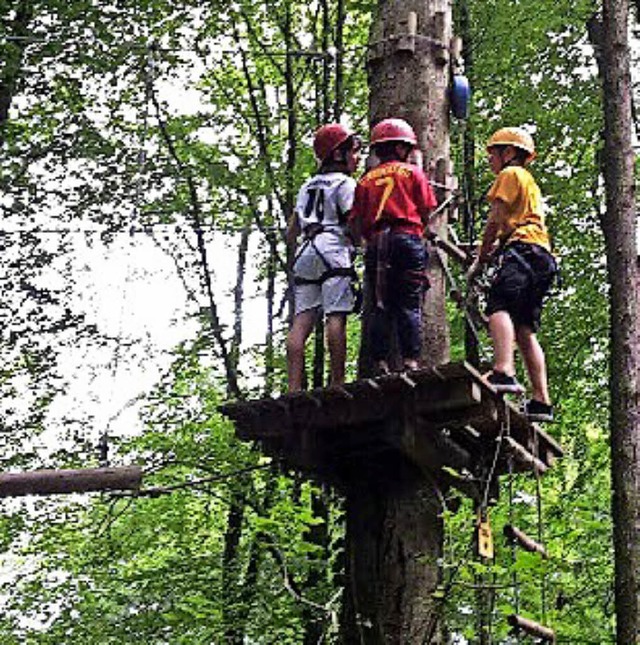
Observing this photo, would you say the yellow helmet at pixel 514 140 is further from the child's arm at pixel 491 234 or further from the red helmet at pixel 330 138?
the red helmet at pixel 330 138

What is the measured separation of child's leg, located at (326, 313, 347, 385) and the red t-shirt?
1.37 ft

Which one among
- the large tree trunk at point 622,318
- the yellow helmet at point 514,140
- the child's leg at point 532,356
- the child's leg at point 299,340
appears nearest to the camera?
the child's leg at point 532,356

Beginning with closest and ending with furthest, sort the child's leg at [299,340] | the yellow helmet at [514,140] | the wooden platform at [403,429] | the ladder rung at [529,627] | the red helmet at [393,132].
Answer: the wooden platform at [403,429] < the ladder rung at [529,627] < the red helmet at [393,132] < the yellow helmet at [514,140] < the child's leg at [299,340]

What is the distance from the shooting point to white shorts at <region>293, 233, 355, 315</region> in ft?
14.8

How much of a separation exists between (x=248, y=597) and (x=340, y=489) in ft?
15.5

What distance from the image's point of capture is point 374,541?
3943mm

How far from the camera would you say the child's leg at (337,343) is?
4.42m

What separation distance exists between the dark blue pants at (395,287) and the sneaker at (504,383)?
1.05 feet

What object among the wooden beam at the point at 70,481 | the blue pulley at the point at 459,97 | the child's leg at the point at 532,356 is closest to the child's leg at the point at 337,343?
the child's leg at the point at 532,356

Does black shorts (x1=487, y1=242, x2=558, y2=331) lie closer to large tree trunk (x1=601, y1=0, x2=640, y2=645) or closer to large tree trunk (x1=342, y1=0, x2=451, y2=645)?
large tree trunk (x1=342, y1=0, x2=451, y2=645)

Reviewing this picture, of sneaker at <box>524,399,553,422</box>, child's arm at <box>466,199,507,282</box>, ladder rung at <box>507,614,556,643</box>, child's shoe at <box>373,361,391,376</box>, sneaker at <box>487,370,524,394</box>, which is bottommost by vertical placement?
ladder rung at <box>507,614,556,643</box>

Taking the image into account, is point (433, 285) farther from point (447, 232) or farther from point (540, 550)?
point (540, 550)

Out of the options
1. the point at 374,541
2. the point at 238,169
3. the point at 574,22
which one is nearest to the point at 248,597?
the point at 238,169

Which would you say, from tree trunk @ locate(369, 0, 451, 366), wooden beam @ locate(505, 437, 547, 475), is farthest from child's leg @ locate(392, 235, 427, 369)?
wooden beam @ locate(505, 437, 547, 475)
